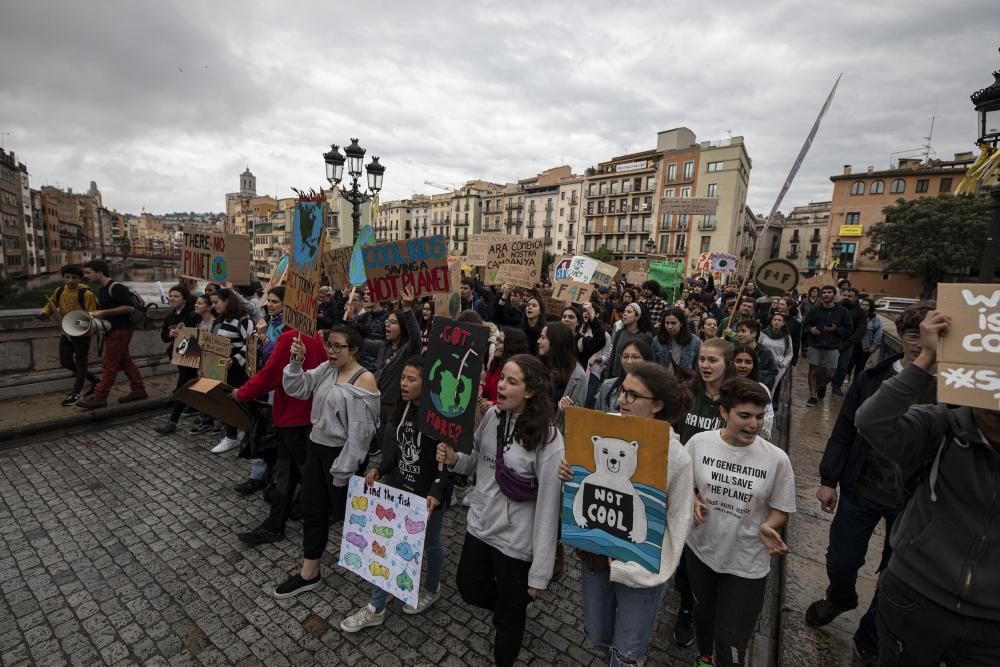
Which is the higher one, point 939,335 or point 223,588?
point 939,335

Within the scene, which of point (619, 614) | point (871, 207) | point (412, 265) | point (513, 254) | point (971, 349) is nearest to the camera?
point (971, 349)

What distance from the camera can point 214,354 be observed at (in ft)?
19.6

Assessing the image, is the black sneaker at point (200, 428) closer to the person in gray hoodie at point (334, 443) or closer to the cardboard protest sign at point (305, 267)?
the cardboard protest sign at point (305, 267)

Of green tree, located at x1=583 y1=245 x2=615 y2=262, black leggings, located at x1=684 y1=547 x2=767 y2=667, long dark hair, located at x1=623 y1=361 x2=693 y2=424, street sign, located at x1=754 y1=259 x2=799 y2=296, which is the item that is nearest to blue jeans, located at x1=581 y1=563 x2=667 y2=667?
black leggings, located at x1=684 y1=547 x2=767 y2=667

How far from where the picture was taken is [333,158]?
1023 centimetres

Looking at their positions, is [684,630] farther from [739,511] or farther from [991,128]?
[991,128]

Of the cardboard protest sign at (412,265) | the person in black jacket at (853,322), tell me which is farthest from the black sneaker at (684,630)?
the person in black jacket at (853,322)

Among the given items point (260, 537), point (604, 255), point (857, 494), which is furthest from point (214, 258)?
point (604, 255)

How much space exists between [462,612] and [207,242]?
7.68 metres

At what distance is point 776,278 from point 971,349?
672 centimetres

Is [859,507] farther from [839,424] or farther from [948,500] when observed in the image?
[948,500]

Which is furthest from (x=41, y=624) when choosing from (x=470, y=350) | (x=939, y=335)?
(x=939, y=335)

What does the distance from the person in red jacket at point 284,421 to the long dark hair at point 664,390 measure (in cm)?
276

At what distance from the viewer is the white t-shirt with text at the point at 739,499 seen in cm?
242
